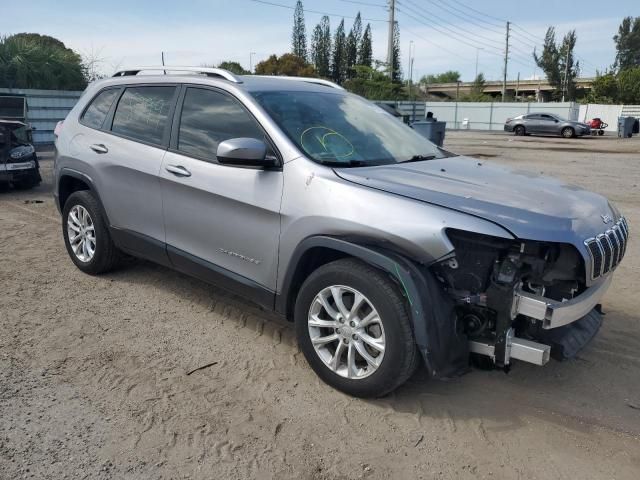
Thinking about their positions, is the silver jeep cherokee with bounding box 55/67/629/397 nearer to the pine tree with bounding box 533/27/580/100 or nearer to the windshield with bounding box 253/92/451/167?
the windshield with bounding box 253/92/451/167

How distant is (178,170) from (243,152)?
35.4 inches

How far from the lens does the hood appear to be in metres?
2.94

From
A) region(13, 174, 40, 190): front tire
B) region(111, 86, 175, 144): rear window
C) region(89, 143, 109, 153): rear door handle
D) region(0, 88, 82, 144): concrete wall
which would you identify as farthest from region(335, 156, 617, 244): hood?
region(0, 88, 82, 144): concrete wall

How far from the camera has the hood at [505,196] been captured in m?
2.94

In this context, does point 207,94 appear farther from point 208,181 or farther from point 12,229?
point 12,229

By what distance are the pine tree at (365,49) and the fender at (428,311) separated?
87021mm

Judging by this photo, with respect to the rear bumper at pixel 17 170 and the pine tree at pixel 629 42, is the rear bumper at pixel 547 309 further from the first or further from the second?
the pine tree at pixel 629 42

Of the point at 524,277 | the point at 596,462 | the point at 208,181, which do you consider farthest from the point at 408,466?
the point at 208,181

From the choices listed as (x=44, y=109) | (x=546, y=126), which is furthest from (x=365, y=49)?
(x=44, y=109)

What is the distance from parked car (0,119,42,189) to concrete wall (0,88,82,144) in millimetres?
10354

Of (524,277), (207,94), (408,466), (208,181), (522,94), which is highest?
(522,94)

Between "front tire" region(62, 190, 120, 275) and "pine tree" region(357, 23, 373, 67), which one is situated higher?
"pine tree" region(357, 23, 373, 67)

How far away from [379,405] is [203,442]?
3.34 feet

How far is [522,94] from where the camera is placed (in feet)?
337
